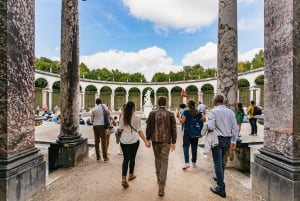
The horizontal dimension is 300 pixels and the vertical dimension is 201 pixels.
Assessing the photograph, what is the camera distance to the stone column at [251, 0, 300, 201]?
3917mm

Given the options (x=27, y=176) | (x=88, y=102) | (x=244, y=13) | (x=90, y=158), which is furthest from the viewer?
(x=88, y=102)

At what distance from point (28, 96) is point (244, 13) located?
8008 millimetres

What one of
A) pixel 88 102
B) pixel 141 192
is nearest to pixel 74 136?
pixel 141 192

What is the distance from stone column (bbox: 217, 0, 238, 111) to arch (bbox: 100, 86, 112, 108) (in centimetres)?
4137

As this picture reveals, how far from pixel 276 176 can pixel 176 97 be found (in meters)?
45.9

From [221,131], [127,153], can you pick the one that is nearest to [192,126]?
[221,131]

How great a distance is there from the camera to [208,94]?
1735 inches

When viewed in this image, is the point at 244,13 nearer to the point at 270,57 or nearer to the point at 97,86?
the point at 270,57

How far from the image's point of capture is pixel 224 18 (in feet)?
23.9

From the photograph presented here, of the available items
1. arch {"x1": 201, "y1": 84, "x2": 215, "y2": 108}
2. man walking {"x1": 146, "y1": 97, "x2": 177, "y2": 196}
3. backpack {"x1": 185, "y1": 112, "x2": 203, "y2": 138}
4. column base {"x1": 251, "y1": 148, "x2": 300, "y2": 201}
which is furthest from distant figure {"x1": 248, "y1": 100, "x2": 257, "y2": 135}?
arch {"x1": 201, "y1": 84, "x2": 215, "y2": 108}

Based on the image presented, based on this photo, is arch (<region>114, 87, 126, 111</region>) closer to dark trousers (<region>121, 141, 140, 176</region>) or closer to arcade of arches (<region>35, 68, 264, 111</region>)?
arcade of arches (<region>35, 68, 264, 111</region>)

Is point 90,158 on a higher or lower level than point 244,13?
lower

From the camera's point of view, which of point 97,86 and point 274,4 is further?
point 97,86

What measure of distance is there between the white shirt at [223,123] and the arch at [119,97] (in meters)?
43.5
